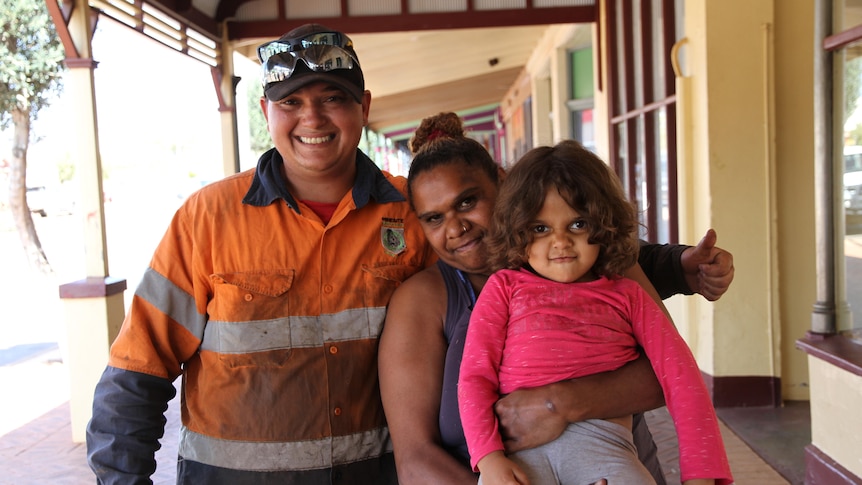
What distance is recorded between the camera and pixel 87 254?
495 cm

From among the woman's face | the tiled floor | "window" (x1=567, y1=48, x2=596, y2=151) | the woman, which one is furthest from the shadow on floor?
"window" (x1=567, y1=48, x2=596, y2=151)

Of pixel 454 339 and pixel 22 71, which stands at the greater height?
pixel 22 71

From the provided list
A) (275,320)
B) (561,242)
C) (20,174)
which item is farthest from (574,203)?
(20,174)

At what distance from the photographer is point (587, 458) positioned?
151cm

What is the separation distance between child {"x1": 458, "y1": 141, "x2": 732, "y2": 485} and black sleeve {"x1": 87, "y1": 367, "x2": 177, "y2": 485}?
0.75m

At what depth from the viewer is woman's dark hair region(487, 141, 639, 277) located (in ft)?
5.34

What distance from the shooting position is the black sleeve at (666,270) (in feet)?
6.59

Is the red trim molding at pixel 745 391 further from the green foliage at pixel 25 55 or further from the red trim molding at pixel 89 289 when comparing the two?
the green foliage at pixel 25 55

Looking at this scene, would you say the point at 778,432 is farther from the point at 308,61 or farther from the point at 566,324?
the point at 308,61

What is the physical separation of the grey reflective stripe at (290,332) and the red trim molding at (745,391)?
3310 mm

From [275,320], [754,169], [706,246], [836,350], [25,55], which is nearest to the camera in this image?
[275,320]

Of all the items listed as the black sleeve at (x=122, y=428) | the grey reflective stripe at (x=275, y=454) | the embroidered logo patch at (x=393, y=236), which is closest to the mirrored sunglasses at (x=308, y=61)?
the embroidered logo patch at (x=393, y=236)

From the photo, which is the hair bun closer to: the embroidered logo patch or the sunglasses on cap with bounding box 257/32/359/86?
the embroidered logo patch

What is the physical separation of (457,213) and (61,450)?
168 inches
